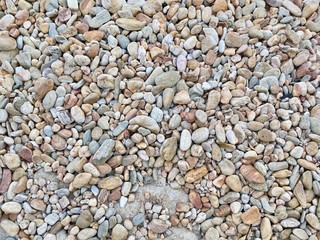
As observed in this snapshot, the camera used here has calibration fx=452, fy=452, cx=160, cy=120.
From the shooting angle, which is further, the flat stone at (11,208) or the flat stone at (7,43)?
the flat stone at (7,43)

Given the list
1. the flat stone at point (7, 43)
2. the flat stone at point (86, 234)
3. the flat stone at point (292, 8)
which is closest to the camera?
the flat stone at point (86, 234)

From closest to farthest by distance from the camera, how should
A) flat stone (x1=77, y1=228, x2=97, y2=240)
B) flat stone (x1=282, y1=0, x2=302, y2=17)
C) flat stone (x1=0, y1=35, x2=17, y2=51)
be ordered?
flat stone (x1=77, y1=228, x2=97, y2=240)
flat stone (x1=0, y1=35, x2=17, y2=51)
flat stone (x1=282, y1=0, x2=302, y2=17)

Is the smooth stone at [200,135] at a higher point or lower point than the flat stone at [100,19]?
lower

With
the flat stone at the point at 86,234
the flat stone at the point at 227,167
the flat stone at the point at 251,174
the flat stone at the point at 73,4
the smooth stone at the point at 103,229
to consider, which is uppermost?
the flat stone at the point at 73,4

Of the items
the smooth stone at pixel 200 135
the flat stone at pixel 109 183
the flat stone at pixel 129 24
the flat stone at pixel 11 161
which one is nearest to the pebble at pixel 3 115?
the flat stone at pixel 11 161

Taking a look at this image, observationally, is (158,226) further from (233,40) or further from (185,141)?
(233,40)

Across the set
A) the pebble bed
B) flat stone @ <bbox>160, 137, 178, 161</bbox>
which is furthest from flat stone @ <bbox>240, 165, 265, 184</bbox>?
flat stone @ <bbox>160, 137, 178, 161</bbox>

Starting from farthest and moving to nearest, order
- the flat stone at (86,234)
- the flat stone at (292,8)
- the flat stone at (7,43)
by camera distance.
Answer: the flat stone at (292,8) → the flat stone at (7,43) → the flat stone at (86,234)

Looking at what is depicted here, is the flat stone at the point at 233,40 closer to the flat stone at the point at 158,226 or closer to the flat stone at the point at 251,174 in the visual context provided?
the flat stone at the point at 251,174

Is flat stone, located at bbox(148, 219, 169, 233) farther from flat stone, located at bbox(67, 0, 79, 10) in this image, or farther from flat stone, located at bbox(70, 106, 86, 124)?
flat stone, located at bbox(67, 0, 79, 10)
